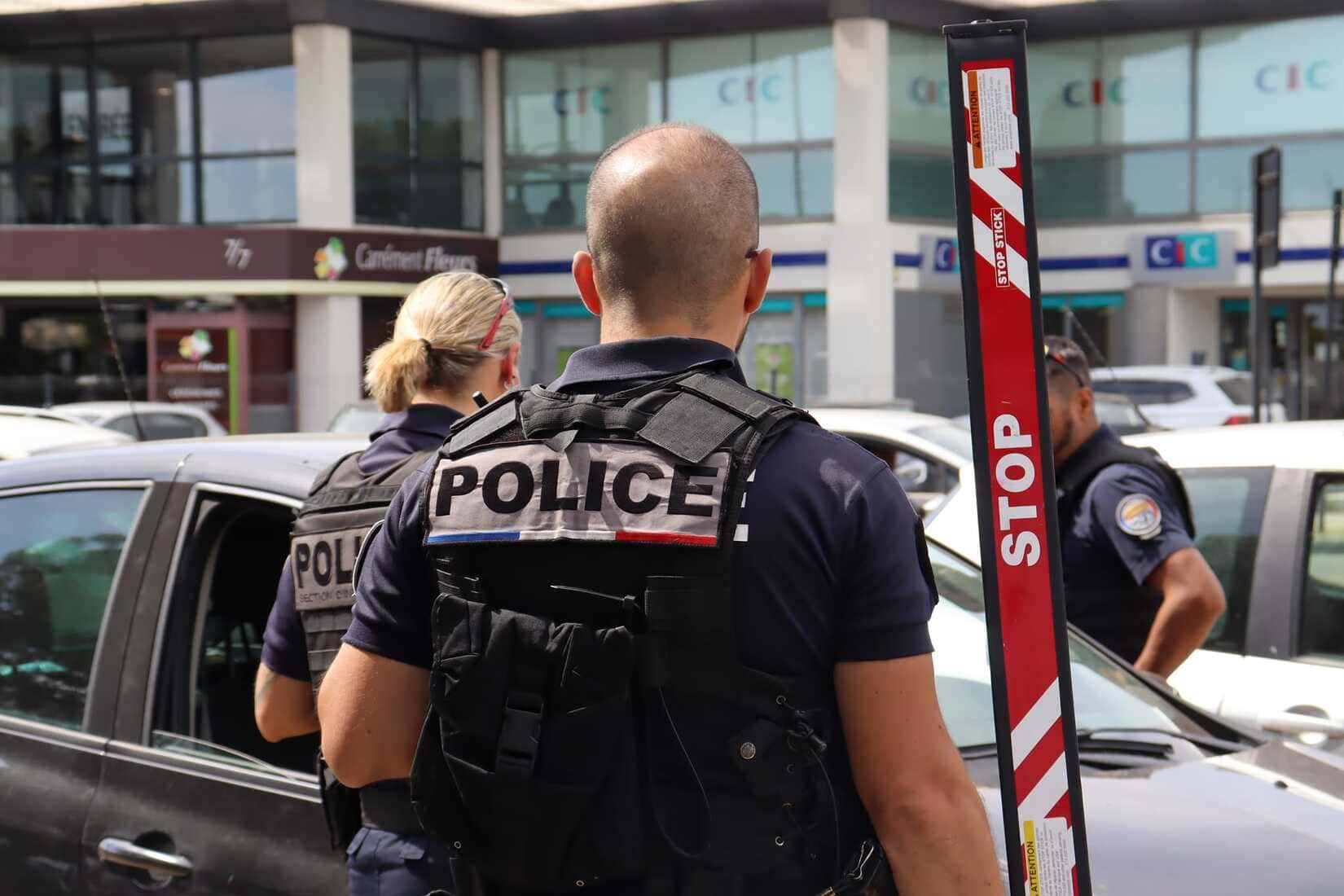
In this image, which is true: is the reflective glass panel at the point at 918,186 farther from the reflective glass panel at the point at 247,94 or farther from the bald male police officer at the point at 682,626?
the bald male police officer at the point at 682,626


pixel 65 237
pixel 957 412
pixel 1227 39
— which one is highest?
pixel 1227 39

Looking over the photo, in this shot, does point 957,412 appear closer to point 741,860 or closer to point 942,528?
→ point 942,528

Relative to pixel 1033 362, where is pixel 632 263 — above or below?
above

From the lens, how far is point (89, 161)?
25641mm

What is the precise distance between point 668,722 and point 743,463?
30cm

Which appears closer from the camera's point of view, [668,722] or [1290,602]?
[668,722]

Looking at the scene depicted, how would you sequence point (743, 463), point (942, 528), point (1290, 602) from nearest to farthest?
point (743, 463) < point (1290, 602) < point (942, 528)

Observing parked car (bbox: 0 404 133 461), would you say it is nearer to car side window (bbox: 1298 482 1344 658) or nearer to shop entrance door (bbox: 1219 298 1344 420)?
car side window (bbox: 1298 482 1344 658)

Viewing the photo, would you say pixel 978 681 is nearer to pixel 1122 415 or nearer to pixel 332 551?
pixel 332 551

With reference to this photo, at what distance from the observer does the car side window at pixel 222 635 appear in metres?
3.20

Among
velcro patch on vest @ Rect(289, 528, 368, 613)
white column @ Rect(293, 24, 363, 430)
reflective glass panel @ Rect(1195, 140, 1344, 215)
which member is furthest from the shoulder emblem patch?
reflective glass panel @ Rect(1195, 140, 1344, 215)

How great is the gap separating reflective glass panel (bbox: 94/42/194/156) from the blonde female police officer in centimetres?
2363

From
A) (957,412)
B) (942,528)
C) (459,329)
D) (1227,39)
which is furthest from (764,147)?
(459,329)

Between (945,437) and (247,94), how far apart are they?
17.8 meters
